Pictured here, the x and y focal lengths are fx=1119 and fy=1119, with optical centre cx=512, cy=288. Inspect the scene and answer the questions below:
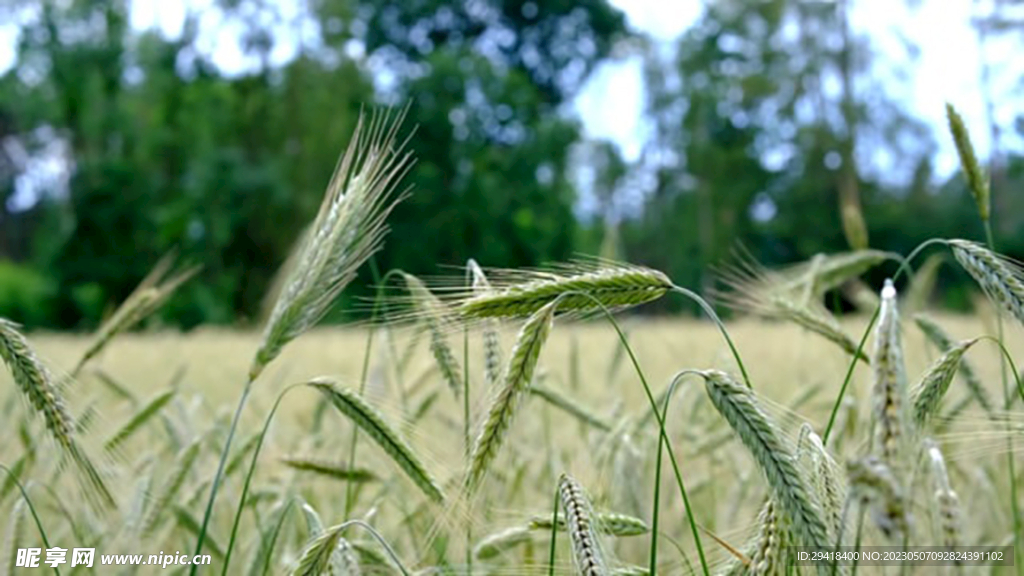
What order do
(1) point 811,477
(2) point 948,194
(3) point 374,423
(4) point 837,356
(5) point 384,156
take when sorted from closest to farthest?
(1) point 811,477, (3) point 374,423, (5) point 384,156, (4) point 837,356, (2) point 948,194

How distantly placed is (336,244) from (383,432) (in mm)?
240

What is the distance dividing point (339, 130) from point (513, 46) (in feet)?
22.3

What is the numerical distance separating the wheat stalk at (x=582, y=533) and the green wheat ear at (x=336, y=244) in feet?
1.32

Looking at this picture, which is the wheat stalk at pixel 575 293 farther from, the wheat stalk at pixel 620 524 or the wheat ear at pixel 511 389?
the wheat stalk at pixel 620 524

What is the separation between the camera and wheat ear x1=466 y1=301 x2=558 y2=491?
113cm

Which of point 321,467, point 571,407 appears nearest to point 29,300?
point 571,407

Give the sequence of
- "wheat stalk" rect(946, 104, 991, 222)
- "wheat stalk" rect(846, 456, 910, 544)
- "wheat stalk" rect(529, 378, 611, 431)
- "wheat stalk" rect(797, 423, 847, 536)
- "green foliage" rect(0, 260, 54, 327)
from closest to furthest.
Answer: "wheat stalk" rect(846, 456, 910, 544), "wheat stalk" rect(797, 423, 847, 536), "wheat stalk" rect(946, 104, 991, 222), "wheat stalk" rect(529, 378, 611, 431), "green foliage" rect(0, 260, 54, 327)

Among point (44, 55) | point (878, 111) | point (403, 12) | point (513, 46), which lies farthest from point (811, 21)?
point (44, 55)

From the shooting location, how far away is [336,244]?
139 centimetres

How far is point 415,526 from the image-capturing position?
7.18 ft

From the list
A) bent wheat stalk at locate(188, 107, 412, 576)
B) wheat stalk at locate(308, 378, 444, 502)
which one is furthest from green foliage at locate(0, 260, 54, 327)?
wheat stalk at locate(308, 378, 444, 502)

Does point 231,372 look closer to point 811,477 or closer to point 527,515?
point 527,515

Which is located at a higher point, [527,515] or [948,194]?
[948,194]

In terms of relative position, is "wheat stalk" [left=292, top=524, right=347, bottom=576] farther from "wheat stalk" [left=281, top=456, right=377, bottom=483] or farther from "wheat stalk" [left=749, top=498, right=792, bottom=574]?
"wheat stalk" [left=281, top=456, right=377, bottom=483]
